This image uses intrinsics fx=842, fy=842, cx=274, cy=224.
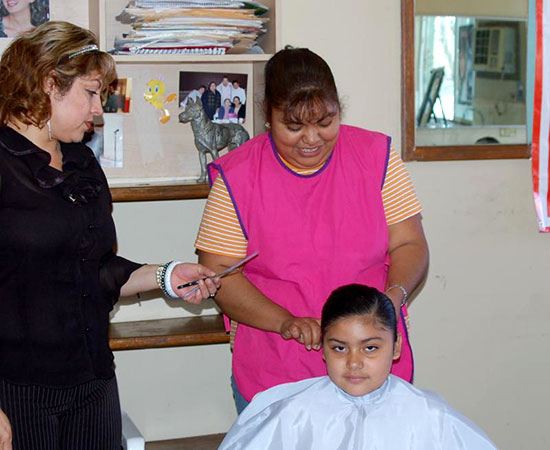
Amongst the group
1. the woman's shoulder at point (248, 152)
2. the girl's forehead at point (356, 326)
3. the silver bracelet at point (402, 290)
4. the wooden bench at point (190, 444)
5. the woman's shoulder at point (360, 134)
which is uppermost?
the woman's shoulder at point (360, 134)

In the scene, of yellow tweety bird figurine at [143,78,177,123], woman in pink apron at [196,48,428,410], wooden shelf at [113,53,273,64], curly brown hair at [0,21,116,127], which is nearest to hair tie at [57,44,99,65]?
curly brown hair at [0,21,116,127]

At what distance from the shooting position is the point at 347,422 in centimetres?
201

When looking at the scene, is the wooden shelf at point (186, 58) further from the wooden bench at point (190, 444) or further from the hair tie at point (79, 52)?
the wooden bench at point (190, 444)

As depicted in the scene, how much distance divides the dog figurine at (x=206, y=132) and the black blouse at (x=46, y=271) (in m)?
0.75

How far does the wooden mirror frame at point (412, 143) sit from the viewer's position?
9.02 feet

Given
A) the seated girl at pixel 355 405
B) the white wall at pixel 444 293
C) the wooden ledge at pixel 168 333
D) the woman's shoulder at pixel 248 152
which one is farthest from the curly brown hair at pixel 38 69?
the white wall at pixel 444 293

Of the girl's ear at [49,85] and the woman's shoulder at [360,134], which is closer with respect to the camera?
the girl's ear at [49,85]

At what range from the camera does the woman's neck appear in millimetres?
1834

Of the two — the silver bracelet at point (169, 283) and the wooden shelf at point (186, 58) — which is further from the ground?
the wooden shelf at point (186, 58)

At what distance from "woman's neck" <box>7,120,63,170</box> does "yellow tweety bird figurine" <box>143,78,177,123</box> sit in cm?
87

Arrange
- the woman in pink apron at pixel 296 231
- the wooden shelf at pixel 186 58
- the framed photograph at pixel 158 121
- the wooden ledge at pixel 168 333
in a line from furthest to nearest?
the framed photograph at pixel 158 121 → the wooden ledge at pixel 168 333 → the wooden shelf at pixel 186 58 → the woman in pink apron at pixel 296 231

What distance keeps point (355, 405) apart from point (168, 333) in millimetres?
779

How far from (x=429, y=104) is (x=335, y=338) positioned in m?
1.17

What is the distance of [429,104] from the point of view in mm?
2812
